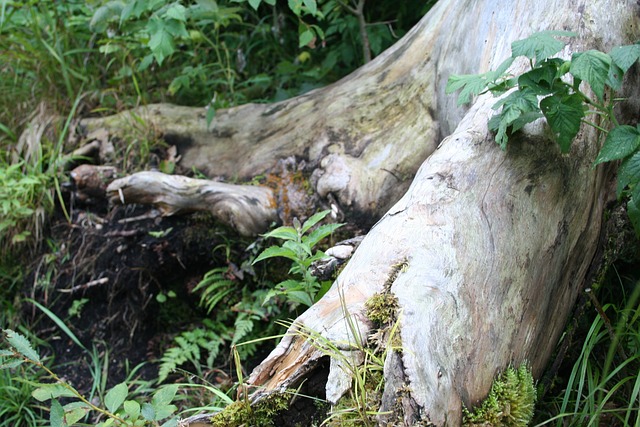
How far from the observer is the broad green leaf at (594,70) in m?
1.87

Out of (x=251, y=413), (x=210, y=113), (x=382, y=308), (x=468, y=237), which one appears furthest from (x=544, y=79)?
(x=210, y=113)

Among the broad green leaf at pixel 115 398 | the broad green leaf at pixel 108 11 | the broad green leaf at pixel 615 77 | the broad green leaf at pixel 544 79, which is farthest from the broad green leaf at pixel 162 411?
the broad green leaf at pixel 108 11

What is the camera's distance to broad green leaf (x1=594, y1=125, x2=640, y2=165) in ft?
6.56

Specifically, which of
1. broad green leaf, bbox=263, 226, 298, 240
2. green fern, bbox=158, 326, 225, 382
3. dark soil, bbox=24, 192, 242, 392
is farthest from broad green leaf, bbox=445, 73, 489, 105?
green fern, bbox=158, 326, 225, 382

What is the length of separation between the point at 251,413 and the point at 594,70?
4.89 ft

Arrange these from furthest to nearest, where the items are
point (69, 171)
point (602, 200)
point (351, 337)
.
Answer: point (69, 171)
point (602, 200)
point (351, 337)

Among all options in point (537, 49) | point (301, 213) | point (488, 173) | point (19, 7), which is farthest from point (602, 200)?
point (19, 7)

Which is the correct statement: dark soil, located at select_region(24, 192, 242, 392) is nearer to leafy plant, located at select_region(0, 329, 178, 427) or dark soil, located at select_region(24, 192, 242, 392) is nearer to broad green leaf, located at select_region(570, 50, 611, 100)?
leafy plant, located at select_region(0, 329, 178, 427)

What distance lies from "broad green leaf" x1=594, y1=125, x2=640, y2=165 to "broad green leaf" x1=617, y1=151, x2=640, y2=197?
30 mm

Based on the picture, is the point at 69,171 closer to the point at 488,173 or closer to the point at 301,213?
the point at 301,213

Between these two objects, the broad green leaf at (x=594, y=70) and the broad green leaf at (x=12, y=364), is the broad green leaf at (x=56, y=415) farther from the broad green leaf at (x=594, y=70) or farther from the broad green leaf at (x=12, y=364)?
the broad green leaf at (x=594, y=70)

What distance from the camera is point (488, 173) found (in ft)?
7.20

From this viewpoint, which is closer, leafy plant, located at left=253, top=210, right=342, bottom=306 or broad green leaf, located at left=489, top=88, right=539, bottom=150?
broad green leaf, located at left=489, top=88, right=539, bottom=150

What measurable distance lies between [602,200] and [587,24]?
29.0 inches
